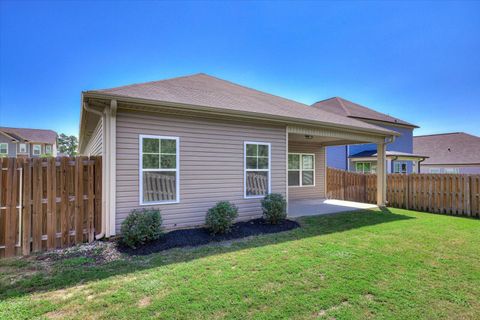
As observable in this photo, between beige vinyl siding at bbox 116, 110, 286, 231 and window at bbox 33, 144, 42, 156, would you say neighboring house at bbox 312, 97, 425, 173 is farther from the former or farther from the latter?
window at bbox 33, 144, 42, 156

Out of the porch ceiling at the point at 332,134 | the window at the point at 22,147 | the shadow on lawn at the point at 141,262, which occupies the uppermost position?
the window at the point at 22,147

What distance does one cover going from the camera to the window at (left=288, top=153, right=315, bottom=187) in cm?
1175

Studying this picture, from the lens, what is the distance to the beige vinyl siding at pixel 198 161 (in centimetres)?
538

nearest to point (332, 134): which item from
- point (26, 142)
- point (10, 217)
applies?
point (10, 217)

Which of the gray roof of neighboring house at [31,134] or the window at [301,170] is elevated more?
the gray roof of neighboring house at [31,134]

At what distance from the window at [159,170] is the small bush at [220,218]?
0.98 metres

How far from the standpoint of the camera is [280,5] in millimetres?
9938

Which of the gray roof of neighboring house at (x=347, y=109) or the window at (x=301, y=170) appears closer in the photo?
the window at (x=301, y=170)

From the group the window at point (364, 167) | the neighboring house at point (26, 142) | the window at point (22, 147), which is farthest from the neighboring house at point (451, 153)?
the window at point (22, 147)

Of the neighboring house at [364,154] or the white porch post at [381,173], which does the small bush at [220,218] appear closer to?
the white porch post at [381,173]

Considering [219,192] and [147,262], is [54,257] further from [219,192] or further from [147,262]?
[219,192]

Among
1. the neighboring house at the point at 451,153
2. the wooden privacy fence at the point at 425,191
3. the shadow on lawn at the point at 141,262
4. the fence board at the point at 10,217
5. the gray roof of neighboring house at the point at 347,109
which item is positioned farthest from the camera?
the neighboring house at the point at 451,153

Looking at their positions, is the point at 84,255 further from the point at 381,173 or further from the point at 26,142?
the point at 26,142

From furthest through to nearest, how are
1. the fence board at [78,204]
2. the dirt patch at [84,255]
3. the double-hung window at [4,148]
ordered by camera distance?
the double-hung window at [4,148], the fence board at [78,204], the dirt patch at [84,255]
